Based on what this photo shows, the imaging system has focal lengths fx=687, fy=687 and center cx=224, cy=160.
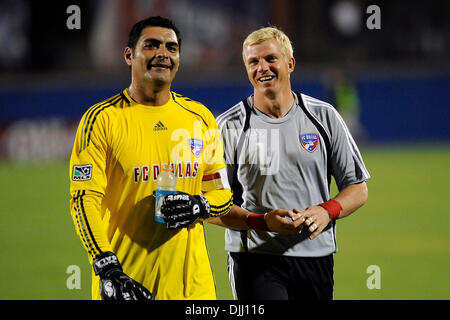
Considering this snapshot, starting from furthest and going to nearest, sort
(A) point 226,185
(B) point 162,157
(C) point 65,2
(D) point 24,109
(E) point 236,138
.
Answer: (C) point 65,2 → (D) point 24,109 → (E) point 236,138 → (A) point 226,185 → (B) point 162,157

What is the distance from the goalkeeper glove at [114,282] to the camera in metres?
3.76

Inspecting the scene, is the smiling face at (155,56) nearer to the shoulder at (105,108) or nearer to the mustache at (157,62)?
the mustache at (157,62)

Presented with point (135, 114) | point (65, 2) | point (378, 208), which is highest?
point (65, 2)

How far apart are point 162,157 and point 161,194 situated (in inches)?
12.0

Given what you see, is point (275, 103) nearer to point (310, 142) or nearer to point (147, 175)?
point (310, 142)

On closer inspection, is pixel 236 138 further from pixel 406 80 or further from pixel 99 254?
pixel 406 80

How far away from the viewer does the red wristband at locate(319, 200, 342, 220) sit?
4.68 m

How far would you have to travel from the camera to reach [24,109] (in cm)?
2027

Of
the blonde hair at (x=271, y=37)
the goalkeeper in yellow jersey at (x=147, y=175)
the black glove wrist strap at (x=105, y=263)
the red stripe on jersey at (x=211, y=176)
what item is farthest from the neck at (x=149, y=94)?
the black glove wrist strap at (x=105, y=263)

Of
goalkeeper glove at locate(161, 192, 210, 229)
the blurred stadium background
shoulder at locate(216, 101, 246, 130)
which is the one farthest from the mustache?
the blurred stadium background

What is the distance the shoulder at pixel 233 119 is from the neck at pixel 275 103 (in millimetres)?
145

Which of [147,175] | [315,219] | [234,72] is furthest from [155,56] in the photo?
[234,72]

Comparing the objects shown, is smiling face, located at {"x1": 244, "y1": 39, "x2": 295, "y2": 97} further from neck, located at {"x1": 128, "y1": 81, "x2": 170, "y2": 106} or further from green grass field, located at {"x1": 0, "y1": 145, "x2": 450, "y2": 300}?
green grass field, located at {"x1": 0, "y1": 145, "x2": 450, "y2": 300}
